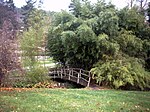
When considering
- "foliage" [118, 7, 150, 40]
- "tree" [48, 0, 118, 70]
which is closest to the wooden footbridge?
"tree" [48, 0, 118, 70]

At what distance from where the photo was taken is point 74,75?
1891 cm

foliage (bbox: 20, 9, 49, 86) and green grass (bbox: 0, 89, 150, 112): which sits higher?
foliage (bbox: 20, 9, 49, 86)

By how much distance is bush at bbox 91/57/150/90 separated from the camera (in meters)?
15.9

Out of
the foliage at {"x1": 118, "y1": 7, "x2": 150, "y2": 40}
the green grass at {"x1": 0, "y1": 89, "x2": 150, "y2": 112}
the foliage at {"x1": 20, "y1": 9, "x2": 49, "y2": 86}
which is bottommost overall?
the green grass at {"x1": 0, "y1": 89, "x2": 150, "y2": 112}

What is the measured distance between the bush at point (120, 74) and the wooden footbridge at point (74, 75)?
85 cm

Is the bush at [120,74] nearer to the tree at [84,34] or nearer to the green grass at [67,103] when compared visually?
the tree at [84,34]

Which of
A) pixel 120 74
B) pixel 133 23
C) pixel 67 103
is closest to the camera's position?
pixel 67 103

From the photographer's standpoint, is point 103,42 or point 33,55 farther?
point 33,55

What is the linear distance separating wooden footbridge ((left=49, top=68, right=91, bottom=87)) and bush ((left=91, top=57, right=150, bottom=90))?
85 cm

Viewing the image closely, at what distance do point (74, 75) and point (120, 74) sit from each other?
3.93 meters

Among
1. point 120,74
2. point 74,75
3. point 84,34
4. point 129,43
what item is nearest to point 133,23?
point 129,43

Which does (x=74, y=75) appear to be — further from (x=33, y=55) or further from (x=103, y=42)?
(x=103, y=42)

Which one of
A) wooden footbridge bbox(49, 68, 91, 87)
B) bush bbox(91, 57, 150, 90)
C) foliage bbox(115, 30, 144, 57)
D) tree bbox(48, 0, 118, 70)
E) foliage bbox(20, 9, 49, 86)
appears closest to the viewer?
bush bbox(91, 57, 150, 90)

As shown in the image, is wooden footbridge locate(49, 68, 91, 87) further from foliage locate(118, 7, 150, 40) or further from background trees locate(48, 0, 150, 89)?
foliage locate(118, 7, 150, 40)
